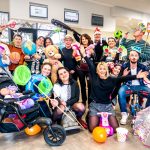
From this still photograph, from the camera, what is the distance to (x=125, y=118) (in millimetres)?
3025

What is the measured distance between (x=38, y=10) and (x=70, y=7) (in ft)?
3.69

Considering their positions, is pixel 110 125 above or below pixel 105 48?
below

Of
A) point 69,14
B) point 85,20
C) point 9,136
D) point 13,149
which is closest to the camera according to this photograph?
point 13,149

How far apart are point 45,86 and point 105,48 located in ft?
4.44

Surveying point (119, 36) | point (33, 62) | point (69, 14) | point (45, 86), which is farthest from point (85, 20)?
point (45, 86)

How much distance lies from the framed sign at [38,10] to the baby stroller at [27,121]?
4.19 metres

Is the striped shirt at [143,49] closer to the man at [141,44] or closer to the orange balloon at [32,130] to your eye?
the man at [141,44]

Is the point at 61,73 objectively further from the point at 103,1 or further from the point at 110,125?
the point at 103,1

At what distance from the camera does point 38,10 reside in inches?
237

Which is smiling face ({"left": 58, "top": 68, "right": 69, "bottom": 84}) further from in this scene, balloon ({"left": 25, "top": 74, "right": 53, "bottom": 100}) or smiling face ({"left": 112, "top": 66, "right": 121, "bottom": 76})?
smiling face ({"left": 112, "top": 66, "right": 121, "bottom": 76})

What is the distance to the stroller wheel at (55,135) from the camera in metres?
2.30

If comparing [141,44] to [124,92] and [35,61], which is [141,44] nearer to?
[124,92]

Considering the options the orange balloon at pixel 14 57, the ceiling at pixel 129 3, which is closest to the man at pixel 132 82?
the orange balloon at pixel 14 57

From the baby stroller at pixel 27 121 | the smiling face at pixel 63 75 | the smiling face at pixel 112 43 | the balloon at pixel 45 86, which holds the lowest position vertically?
the baby stroller at pixel 27 121
